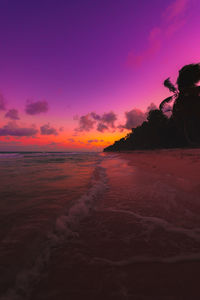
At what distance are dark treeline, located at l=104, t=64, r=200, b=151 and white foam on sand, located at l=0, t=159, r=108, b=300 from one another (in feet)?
97.6

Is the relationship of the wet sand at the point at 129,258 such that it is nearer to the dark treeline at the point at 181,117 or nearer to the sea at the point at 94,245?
the sea at the point at 94,245

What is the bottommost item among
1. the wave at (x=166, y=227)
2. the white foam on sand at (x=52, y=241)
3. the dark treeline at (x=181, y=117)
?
the wave at (x=166, y=227)

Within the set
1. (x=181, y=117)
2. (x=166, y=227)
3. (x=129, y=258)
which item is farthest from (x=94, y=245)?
(x=181, y=117)

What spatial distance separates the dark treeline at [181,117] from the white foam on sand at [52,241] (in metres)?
29.8

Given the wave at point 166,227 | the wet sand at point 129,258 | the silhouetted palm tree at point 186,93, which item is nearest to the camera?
the wet sand at point 129,258

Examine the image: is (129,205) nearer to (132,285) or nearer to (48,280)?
(132,285)

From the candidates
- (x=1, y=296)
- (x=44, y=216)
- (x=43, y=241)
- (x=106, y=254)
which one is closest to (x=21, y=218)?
(x=44, y=216)

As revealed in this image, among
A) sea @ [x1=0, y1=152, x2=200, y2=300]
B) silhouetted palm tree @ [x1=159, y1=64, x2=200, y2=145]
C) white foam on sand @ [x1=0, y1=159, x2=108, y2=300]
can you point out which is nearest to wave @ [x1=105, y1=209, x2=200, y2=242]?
sea @ [x1=0, y1=152, x2=200, y2=300]

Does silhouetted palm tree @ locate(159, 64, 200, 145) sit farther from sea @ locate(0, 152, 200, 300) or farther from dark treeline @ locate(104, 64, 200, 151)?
sea @ locate(0, 152, 200, 300)

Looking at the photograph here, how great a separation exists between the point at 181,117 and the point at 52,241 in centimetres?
3587

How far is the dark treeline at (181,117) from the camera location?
25531 millimetres

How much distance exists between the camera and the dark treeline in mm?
25531

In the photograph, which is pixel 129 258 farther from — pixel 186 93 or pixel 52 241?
pixel 186 93

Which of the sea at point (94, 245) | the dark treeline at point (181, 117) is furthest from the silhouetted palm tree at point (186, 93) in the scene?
the sea at point (94, 245)
